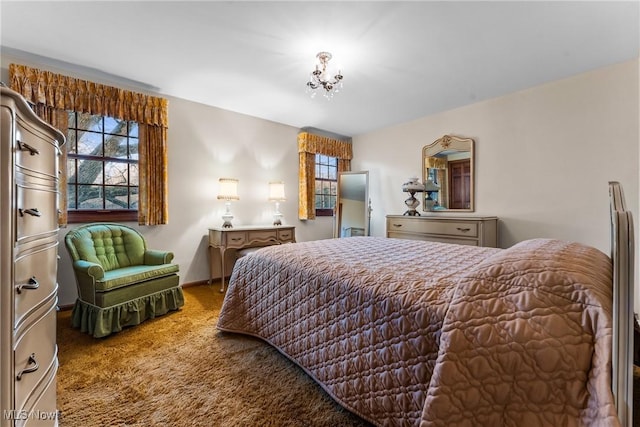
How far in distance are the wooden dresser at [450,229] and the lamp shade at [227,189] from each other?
2.33 metres

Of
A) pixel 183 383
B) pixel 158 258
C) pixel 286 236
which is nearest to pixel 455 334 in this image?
pixel 183 383

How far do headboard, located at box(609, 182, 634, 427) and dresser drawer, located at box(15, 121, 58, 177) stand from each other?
1.69 meters

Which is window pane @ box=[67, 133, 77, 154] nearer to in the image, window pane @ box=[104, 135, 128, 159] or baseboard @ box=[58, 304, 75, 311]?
window pane @ box=[104, 135, 128, 159]

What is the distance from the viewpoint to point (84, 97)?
8.96 ft

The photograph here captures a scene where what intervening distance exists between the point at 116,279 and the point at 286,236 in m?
2.16

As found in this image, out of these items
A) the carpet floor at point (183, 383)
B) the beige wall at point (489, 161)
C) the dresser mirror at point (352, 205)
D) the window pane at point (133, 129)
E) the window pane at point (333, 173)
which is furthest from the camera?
the window pane at point (333, 173)

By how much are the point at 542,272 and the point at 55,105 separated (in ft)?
12.6

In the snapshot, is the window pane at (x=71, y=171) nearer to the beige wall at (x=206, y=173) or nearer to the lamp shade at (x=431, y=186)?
the beige wall at (x=206, y=173)

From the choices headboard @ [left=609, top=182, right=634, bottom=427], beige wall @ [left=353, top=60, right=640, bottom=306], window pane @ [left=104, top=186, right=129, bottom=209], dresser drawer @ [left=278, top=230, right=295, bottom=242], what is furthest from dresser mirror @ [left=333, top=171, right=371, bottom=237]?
headboard @ [left=609, top=182, right=634, bottom=427]

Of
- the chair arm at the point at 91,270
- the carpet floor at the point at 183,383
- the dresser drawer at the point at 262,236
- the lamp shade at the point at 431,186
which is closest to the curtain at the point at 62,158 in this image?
the chair arm at the point at 91,270

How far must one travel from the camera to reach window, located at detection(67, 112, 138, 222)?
2.81 meters

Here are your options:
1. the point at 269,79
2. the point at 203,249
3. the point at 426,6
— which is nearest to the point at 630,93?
the point at 426,6

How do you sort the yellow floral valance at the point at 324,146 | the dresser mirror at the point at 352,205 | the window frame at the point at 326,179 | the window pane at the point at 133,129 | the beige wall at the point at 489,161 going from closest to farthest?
1. the beige wall at the point at 489,161
2. the window pane at the point at 133,129
3. the yellow floral valance at the point at 324,146
4. the dresser mirror at the point at 352,205
5. the window frame at the point at 326,179

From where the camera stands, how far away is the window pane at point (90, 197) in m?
2.86
